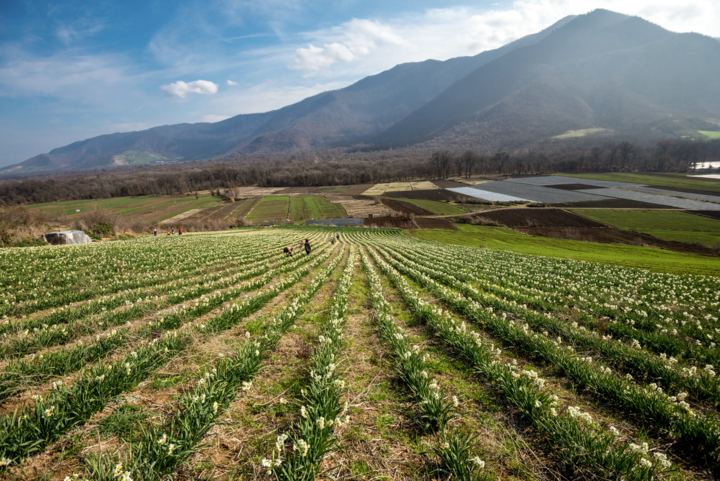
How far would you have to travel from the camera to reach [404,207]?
96.6 metres

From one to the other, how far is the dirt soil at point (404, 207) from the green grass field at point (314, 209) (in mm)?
18884

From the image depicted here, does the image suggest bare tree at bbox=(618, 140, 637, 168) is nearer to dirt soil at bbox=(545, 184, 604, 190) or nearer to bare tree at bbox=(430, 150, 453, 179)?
dirt soil at bbox=(545, 184, 604, 190)

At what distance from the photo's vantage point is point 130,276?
13.8m

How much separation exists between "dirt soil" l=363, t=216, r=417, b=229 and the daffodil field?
222 feet

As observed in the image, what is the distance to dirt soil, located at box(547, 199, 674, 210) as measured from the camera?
78.2 meters

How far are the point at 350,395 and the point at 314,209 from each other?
10017 centimetres

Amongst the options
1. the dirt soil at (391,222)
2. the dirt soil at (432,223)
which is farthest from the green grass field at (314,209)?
the dirt soil at (432,223)

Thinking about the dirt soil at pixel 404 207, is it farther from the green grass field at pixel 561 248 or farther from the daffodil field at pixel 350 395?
the daffodil field at pixel 350 395

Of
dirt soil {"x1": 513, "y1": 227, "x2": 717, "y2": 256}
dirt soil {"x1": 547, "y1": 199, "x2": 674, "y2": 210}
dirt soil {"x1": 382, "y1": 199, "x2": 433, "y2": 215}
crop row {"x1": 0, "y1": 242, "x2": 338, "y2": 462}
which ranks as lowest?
dirt soil {"x1": 513, "y1": 227, "x2": 717, "y2": 256}

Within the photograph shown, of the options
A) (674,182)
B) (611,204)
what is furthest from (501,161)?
(611,204)

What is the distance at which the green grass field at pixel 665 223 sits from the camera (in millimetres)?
50938

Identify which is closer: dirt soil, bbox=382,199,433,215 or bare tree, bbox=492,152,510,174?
dirt soil, bbox=382,199,433,215

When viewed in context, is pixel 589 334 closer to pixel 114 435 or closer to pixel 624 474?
pixel 624 474

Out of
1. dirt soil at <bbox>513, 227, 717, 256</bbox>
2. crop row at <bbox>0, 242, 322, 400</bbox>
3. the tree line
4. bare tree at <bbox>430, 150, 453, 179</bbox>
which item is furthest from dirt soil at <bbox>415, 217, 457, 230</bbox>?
bare tree at <bbox>430, 150, 453, 179</bbox>
